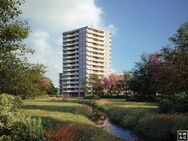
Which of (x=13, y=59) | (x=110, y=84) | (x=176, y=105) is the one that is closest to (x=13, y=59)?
(x=13, y=59)

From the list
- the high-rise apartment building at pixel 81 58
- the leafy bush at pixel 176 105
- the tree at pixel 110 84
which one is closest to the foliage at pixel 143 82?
the leafy bush at pixel 176 105

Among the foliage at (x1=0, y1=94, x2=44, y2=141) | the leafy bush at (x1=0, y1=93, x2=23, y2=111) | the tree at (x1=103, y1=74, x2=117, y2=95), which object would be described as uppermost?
the tree at (x1=103, y1=74, x2=117, y2=95)

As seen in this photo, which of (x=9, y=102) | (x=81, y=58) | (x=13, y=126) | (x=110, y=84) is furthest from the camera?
(x=81, y=58)

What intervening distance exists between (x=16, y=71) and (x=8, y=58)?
0.94m

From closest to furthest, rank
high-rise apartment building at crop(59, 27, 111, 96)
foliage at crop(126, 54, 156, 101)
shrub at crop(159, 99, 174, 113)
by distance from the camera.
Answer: shrub at crop(159, 99, 174, 113), foliage at crop(126, 54, 156, 101), high-rise apartment building at crop(59, 27, 111, 96)

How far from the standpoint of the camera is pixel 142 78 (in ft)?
248

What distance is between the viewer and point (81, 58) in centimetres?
19062

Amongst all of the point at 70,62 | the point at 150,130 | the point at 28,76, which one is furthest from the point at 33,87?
the point at 70,62

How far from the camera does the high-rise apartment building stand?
18820 centimetres

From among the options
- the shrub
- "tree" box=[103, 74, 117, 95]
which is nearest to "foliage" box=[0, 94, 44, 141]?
the shrub

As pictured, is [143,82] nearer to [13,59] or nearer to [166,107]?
[166,107]

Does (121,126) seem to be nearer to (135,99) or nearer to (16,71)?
(16,71)

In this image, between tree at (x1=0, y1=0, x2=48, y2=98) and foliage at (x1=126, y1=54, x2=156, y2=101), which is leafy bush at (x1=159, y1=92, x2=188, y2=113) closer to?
tree at (x1=0, y1=0, x2=48, y2=98)

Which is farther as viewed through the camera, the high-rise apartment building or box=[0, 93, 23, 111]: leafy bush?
the high-rise apartment building
